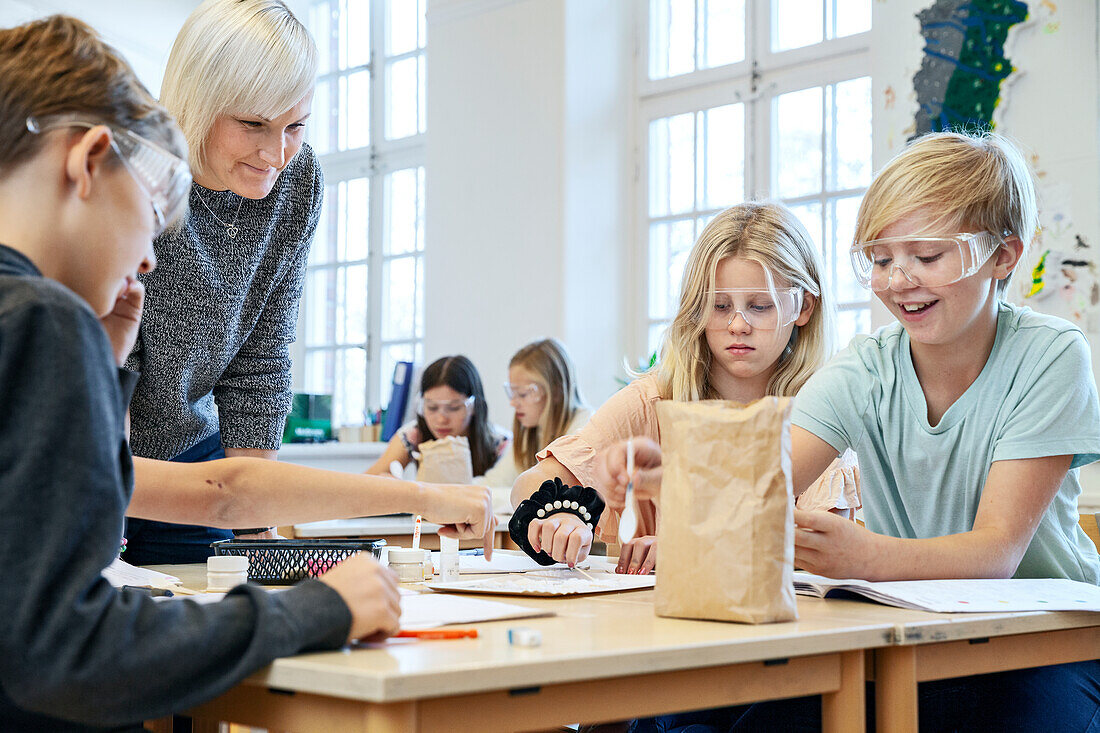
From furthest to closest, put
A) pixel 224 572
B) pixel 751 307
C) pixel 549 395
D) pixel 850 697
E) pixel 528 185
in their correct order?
pixel 528 185 < pixel 549 395 < pixel 751 307 < pixel 224 572 < pixel 850 697

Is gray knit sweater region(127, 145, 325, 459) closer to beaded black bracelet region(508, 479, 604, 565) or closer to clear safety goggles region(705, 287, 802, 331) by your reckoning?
beaded black bracelet region(508, 479, 604, 565)

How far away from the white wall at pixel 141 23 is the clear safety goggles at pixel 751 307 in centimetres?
404

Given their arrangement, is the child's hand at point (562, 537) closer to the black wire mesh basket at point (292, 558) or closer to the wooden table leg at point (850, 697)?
the black wire mesh basket at point (292, 558)

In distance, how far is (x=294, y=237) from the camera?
6.01 ft

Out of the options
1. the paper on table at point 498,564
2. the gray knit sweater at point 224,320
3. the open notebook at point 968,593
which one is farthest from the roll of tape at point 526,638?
the gray knit sweater at point 224,320

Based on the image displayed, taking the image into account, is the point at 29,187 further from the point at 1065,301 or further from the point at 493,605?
the point at 1065,301

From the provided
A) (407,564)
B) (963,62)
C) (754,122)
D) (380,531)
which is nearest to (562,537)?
(407,564)

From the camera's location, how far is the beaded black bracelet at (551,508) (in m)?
1.57

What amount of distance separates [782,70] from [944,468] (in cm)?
350

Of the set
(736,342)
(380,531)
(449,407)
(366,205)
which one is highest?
(366,205)

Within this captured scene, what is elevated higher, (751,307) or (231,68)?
(231,68)

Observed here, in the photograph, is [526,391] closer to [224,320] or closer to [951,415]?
[224,320]

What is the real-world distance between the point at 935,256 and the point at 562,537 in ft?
2.11

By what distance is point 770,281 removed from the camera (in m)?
1.80
